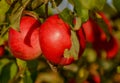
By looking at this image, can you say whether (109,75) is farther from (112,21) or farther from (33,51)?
(33,51)

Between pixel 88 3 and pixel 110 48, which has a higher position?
pixel 88 3

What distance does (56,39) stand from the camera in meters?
1.89

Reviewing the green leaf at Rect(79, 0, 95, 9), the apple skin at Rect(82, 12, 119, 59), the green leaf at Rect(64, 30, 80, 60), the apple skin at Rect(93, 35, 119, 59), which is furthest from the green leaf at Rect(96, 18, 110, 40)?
the green leaf at Rect(64, 30, 80, 60)

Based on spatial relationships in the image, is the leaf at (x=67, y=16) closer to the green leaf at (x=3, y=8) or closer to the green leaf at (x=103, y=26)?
the green leaf at (x=3, y=8)

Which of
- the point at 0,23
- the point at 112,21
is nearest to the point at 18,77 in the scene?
the point at 0,23

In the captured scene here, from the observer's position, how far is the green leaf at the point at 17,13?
1.86 meters

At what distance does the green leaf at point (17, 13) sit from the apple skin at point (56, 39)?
13 centimetres

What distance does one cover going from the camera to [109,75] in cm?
353

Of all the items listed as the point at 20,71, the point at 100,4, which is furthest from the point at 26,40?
the point at 20,71

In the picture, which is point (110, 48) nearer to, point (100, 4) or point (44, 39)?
point (100, 4)

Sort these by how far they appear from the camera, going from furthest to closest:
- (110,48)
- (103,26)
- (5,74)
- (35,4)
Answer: (110,48) < (5,74) < (103,26) < (35,4)

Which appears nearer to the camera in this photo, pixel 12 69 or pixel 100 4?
pixel 100 4

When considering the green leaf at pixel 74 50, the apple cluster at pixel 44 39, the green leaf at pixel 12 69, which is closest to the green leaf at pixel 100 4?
the apple cluster at pixel 44 39

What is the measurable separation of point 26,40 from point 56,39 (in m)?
0.16
